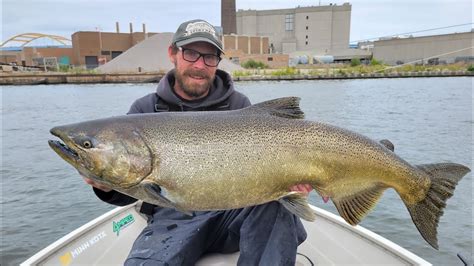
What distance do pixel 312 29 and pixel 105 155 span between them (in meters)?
104

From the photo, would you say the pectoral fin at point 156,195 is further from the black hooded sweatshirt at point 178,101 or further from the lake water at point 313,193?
the lake water at point 313,193

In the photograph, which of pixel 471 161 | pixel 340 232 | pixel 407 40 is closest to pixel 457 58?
pixel 407 40

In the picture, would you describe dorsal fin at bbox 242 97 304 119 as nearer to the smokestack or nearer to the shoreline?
the shoreline

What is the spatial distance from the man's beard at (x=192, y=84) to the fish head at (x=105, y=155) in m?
1.27

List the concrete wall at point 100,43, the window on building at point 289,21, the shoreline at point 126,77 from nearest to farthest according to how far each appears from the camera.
→ the shoreline at point 126,77
the concrete wall at point 100,43
the window on building at point 289,21

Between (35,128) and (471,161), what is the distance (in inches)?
782

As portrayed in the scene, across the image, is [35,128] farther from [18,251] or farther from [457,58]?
[457,58]

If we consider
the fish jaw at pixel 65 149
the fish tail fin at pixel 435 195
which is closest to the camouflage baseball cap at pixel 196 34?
the fish jaw at pixel 65 149

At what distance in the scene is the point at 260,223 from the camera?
3070 millimetres

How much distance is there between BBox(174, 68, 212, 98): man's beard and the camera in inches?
146

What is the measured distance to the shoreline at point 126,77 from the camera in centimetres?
5741

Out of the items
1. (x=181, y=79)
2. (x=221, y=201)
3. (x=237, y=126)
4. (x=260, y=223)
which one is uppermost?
Result: (x=181, y=79)

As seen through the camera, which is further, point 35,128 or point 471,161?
point 35,128

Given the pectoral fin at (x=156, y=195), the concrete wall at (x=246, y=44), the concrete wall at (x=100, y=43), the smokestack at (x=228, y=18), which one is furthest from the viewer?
the smokestack at (x=228, y=18)
